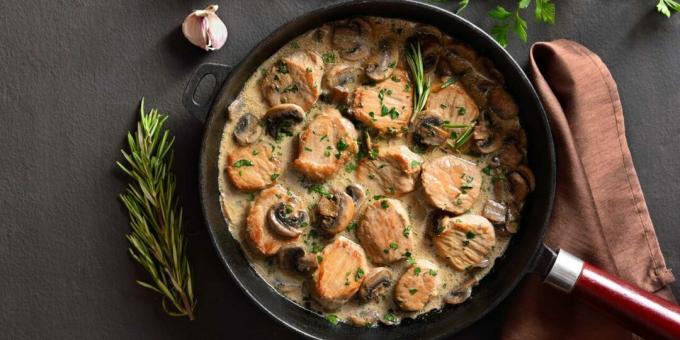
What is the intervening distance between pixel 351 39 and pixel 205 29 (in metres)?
0.67

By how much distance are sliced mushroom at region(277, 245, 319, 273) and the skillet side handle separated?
1.00 metres

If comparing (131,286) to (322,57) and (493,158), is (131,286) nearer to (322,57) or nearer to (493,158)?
(322,57)

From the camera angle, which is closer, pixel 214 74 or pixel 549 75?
pixel 214 74

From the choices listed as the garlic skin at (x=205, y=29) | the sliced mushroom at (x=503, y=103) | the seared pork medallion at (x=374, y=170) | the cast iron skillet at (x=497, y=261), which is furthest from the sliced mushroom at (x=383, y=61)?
the garlic skin at (x=205, y=29)

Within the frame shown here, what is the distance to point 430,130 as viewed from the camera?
307cm

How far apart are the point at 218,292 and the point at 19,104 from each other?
1321 millimetres

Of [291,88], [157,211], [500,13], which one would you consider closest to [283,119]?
[291,88]

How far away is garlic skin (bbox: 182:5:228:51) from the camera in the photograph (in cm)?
314

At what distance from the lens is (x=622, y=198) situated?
10.3 feet

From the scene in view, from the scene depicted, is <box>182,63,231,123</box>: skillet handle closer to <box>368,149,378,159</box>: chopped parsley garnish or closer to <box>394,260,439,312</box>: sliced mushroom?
<box>368,149,378,159</box>: chopped parsley garnish

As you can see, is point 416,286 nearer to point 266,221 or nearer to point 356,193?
point 356,193

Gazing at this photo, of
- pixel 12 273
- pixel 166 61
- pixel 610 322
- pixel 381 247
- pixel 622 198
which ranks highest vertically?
pixel 166 61

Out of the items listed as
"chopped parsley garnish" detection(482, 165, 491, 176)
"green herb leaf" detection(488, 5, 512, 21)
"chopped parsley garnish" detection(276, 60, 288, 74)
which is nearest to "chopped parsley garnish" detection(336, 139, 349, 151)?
Answer: "chopped parsley garnish" detection(276, 60, 288, 74)

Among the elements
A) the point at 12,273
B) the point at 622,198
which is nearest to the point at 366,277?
the point at 622,198
